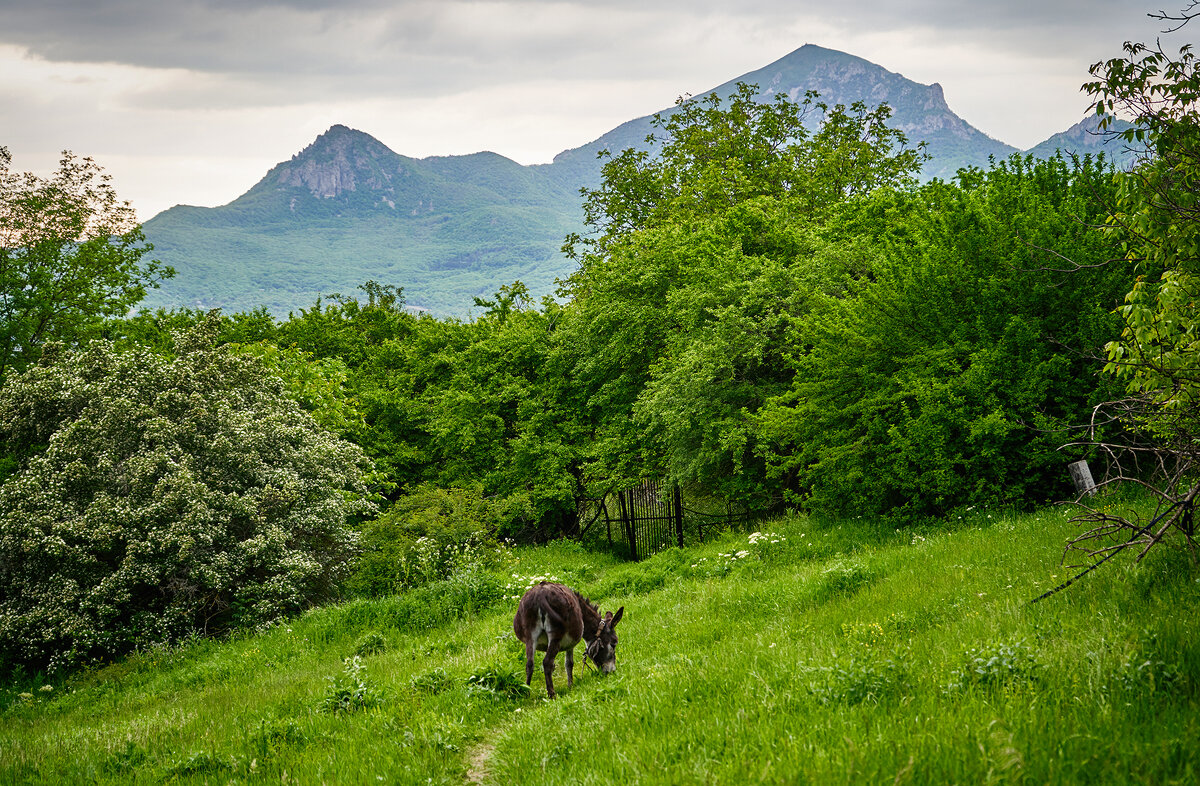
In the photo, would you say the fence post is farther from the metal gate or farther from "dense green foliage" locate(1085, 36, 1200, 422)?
"dense green foliage" locate(1085, 36, 1200, 422)

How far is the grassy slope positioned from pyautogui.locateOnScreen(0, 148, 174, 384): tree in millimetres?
18009

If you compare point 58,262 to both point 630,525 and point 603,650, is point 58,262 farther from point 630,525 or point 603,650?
point 603,650

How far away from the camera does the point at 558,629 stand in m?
7.78

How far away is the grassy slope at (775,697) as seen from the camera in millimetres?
4164

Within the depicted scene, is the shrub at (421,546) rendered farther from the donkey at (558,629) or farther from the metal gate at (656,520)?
the donkey at (558,629)

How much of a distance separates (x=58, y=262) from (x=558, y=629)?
28891mm

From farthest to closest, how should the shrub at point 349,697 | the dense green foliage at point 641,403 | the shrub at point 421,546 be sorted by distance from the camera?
the shrub at point 421,546 → the dense green foliage at point 641,403 → the shrub at point 349,697

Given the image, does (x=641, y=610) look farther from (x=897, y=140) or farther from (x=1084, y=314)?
(x=897, y=140)

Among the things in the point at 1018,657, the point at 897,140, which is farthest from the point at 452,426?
the point at 897,140

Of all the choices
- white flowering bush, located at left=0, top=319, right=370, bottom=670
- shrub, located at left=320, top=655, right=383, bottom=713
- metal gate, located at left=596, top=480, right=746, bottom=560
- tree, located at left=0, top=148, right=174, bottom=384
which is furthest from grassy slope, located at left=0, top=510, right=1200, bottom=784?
tree, located at left=0, top=148, right=174, bottom=384

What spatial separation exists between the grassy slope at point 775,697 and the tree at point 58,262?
18.0 meters

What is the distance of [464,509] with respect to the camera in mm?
21094

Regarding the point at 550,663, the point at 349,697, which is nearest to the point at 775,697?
the point at 550,663

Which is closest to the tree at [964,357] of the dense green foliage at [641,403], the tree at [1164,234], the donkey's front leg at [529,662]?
the dense green foliage at [641,403]
